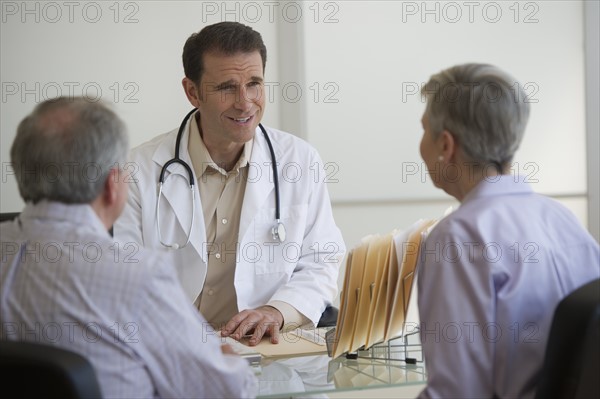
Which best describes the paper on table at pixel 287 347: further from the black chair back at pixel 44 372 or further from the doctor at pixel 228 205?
the black chair back at pixel 44 372

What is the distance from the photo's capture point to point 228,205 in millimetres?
2580

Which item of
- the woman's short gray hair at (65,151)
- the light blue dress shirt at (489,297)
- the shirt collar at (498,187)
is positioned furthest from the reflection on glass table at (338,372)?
the woman's short gray hair at (65,151)

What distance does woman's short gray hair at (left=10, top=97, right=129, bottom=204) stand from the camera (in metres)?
1.31

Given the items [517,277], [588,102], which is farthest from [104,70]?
[517,277]

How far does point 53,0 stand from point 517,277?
9.28 feet

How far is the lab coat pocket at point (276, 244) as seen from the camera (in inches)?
98.6

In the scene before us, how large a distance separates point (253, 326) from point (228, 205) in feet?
1.92

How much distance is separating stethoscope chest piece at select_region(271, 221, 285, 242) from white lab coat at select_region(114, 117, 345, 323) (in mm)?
20

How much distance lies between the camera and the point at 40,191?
1.33 meters

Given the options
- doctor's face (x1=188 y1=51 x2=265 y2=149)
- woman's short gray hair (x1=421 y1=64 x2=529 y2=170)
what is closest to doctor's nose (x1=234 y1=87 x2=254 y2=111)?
doctor's face (x1=188 y1=51 x2=265 y2=149)

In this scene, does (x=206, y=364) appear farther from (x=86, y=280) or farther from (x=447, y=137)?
(x=447, y=137)

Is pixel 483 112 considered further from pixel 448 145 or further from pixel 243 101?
pixel 243 101

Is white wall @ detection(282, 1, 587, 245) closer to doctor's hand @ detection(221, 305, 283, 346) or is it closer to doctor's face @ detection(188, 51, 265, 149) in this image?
doctor's face @ detection(188, 51, 265, 149)

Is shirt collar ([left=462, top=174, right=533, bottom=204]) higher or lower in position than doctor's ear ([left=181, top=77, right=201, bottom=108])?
lower
